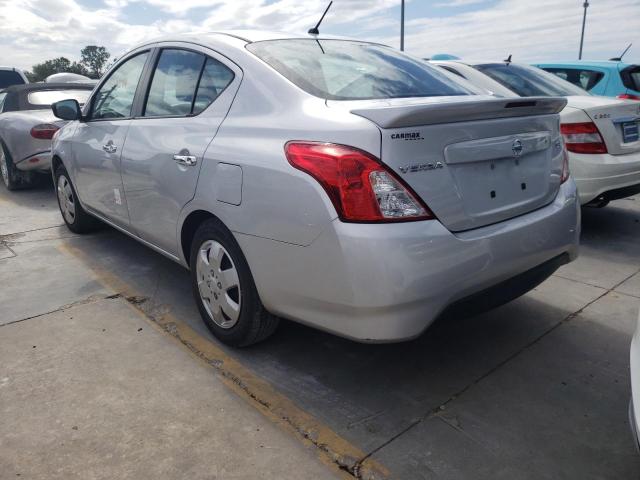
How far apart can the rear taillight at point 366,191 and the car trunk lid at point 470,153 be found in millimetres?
46

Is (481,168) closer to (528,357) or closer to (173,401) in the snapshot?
(528,357)

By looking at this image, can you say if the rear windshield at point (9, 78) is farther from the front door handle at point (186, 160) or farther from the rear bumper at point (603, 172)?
the rear bumper at point (603, 172)

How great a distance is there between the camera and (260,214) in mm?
2348

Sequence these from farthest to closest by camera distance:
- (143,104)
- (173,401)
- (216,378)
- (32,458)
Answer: (143,104) < (216,378) < (173,401) < (32,458)

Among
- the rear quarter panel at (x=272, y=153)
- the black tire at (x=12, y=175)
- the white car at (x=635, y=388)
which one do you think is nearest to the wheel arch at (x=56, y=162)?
the black tire at (x=12, y=175)

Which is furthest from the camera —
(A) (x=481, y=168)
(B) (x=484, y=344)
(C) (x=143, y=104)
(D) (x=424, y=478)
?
(C) (x=143, y=104)

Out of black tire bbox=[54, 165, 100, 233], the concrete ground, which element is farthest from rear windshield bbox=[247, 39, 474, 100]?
black tire bbox=[54, 165, 100, 233]

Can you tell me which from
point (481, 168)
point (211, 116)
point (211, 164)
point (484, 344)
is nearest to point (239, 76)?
point (211, 116)

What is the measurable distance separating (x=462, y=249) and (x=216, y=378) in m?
1.34

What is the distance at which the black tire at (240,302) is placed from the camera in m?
2.60

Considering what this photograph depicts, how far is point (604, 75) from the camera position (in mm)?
7488

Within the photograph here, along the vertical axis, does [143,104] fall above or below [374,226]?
above

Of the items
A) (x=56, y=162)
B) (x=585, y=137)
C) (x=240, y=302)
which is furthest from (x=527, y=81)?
(x=56, y=162)

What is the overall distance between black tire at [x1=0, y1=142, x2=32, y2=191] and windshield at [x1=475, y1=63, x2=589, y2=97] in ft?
19.5
